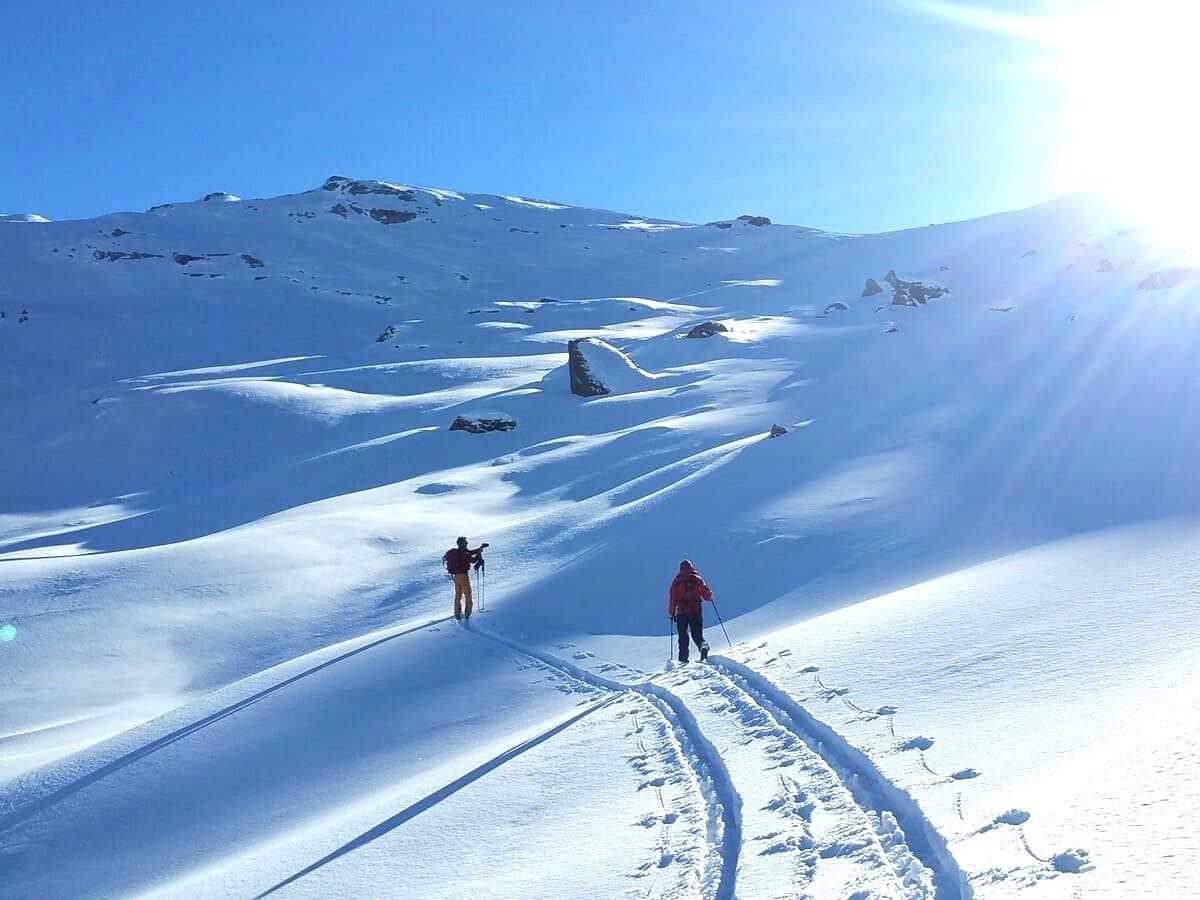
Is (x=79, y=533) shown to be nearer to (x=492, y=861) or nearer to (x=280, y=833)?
(x=280, y=833)

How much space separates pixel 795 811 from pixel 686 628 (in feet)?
17.4

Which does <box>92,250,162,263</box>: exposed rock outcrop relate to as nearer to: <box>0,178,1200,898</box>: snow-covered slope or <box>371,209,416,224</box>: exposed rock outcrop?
<box>371,209,416,224</box>: exposed rock outcrop

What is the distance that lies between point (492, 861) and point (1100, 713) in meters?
4.01

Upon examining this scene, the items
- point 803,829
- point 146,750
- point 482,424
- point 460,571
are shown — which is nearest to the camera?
point 803,829

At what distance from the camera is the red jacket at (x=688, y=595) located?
11266mm

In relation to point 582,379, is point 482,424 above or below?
below

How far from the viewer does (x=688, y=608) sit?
36.9 ft

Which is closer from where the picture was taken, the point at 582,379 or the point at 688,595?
the point at 688,595

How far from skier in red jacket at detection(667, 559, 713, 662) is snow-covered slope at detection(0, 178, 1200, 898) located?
433mm

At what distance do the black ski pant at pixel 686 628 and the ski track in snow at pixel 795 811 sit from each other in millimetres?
2103

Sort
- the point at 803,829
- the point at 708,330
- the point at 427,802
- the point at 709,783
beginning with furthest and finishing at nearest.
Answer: the point at 708,330, the point at 427,802, the point at 709,783, the point at 803,829

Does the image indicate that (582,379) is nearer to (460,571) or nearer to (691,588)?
(460,571)

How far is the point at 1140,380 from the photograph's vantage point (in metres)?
22.3

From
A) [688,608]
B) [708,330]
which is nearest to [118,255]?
[708,330]
